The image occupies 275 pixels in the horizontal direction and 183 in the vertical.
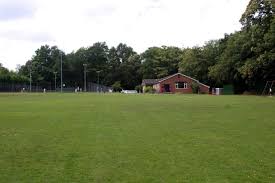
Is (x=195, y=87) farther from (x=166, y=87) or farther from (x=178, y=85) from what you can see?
(x=166, y=87)

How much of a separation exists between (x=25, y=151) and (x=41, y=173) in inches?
122

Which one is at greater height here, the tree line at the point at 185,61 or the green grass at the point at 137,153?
the tree line at the point at 185,61

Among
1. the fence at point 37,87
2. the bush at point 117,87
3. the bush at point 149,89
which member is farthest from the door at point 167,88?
the fence at point 37,87

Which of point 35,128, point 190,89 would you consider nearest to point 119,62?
point 190,89

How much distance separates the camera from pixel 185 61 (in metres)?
114

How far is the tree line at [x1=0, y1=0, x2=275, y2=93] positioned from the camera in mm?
67062

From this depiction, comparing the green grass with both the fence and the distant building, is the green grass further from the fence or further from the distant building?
the fence

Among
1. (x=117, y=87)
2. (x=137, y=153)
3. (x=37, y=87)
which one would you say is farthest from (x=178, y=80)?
(x=137, y=153)

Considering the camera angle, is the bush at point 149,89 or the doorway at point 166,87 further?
the bush at point 149,89

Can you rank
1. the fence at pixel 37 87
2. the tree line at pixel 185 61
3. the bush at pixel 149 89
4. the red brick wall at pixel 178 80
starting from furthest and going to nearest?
1. the fence at pixel 37 87
2. the bush at pixel 149 89
3. the red brick wall at pixel 178 80
4. the tree line at pixel 185 61

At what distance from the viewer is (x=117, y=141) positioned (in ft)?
47.9

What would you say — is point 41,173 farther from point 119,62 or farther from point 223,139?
point 119,62

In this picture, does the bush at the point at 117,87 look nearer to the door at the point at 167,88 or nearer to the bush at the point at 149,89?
the bush at the point at 149,89

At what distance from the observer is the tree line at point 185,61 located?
67062 millimetres
